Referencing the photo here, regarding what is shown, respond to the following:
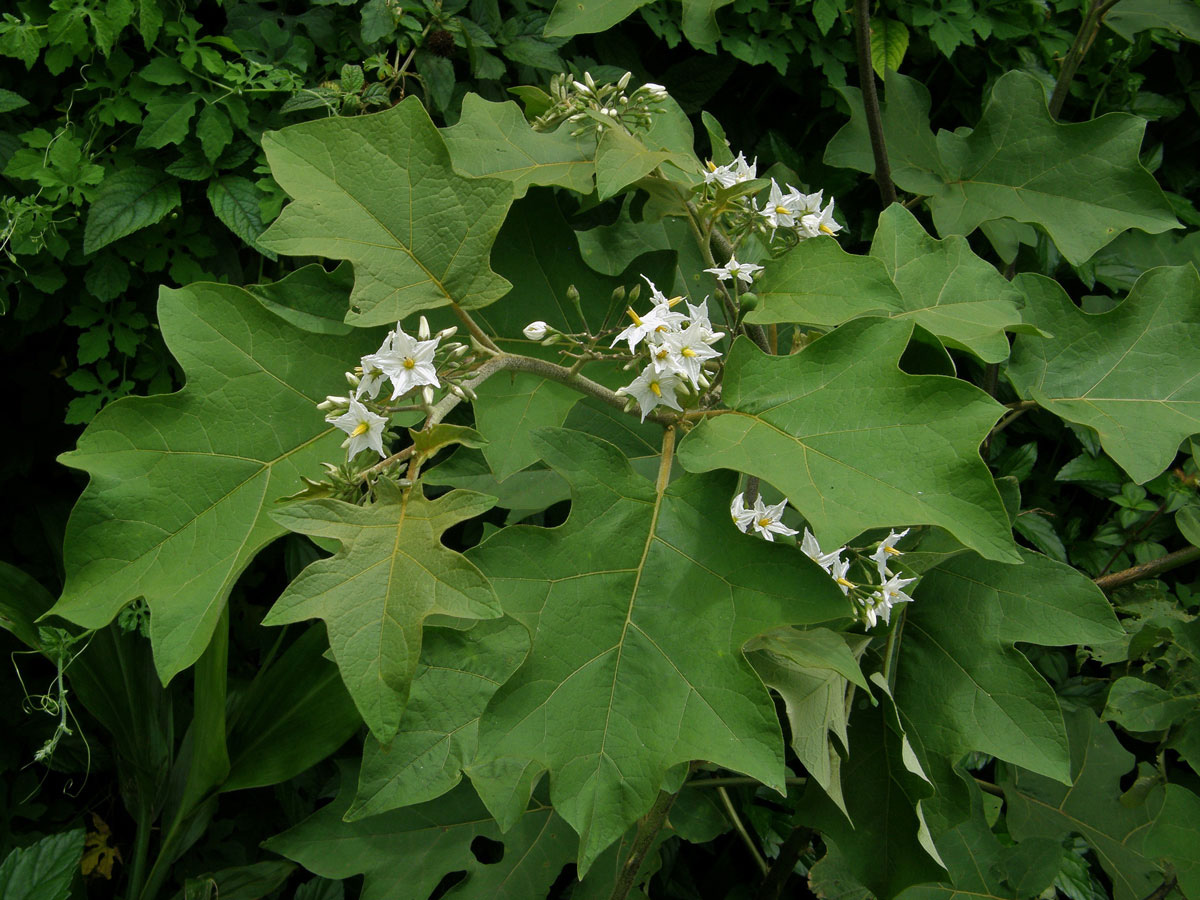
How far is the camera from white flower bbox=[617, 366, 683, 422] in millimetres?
1026

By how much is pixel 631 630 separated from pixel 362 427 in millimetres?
357

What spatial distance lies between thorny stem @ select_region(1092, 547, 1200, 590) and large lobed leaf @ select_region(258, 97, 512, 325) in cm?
122

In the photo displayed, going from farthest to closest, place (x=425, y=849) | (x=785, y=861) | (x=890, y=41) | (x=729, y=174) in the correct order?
(x=890, y=41)
(x=785, y=861)
(x=425, y=849)
(x=729, y=174)

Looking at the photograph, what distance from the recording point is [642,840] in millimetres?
1310

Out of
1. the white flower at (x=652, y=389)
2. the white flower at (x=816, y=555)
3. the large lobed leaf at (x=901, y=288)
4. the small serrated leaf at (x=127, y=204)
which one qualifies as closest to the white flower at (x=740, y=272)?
the large lobed leaf at (x=901, y=288)

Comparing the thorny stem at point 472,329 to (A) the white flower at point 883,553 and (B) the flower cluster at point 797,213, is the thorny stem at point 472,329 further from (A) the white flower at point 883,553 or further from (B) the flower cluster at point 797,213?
(A) the white flower at point 883,553

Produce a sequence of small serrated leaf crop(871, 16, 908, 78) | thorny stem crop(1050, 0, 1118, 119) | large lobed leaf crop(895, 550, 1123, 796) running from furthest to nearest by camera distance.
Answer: small serrated leaf crop(871, 16, 908, 78), thorny stem crop(1050, 0, 1118, 119), large lobed leaf crop(895, 550, 1123, 796)

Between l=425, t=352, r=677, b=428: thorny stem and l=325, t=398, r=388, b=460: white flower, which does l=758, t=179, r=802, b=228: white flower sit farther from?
l=325, t=398, r=388, b=460: white flower

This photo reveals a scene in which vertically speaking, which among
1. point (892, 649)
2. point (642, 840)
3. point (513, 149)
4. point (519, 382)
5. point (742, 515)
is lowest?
point (642, 840)

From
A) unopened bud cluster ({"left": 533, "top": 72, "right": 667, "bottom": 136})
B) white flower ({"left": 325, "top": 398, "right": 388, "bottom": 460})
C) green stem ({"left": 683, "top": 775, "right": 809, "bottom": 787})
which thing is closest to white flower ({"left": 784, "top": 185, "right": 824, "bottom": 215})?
unopened bud cluster ({"left": 533, "top": 72, "right": 667, "bottom": 136})

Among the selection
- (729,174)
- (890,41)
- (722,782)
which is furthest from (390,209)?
(890,41)

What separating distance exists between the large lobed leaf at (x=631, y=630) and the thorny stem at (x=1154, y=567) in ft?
3.06

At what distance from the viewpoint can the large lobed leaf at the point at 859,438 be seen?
34.5 inches

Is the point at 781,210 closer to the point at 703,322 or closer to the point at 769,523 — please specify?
the point at 703,322
